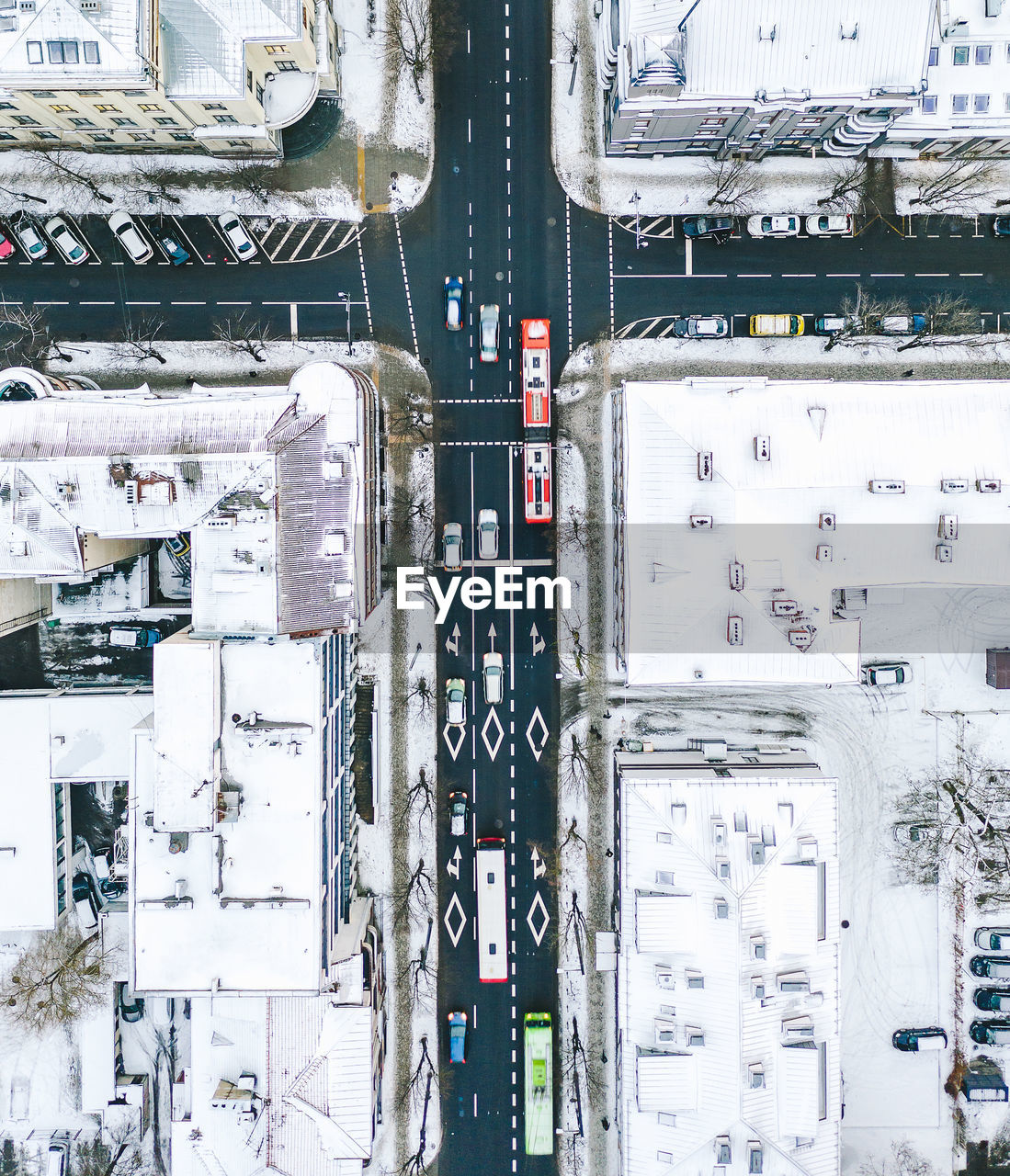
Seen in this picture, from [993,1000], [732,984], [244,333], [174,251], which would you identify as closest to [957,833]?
[993,1000]

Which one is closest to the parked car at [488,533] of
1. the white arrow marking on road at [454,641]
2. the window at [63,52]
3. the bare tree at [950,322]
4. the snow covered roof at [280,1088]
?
the white arrow marking on road at [454,641]

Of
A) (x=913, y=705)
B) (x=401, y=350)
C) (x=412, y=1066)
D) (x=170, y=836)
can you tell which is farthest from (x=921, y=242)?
(x=412, y=1066)

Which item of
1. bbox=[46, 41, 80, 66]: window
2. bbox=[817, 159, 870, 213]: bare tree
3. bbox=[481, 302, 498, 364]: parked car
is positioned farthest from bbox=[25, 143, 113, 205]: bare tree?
bbox=[817, 159, 870, 213]: bare tree

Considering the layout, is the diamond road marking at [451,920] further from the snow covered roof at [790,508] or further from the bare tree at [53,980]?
the bare tree at [53,980]

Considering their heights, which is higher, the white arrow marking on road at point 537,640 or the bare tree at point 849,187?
the bare tree at point 849,187

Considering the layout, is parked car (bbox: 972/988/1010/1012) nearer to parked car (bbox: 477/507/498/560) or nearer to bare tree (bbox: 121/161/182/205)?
parked car (bbox: 477/507/498/560)

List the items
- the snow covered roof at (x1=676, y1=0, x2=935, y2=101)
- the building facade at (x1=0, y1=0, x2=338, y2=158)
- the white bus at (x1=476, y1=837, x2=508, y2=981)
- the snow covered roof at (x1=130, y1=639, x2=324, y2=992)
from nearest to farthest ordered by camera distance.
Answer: the building facade at (x1=0, y1=0, x2=338, y2=158) → the snow covered roof at (x1=130, y1=639, x2=324, y2=992) → the snow covered roof at (x1=676, y1=0, x2=935, y2=101) → the white bus at (x1=476, y1=837, x2=508, y2=981)
